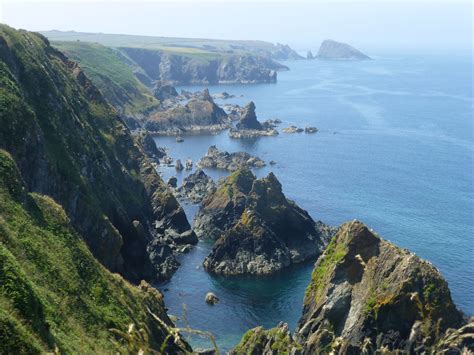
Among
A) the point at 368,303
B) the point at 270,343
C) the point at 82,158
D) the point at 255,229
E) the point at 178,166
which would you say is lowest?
the point at 178,166

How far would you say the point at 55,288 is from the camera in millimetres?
62750

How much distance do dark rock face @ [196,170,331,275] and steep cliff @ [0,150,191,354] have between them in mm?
37518

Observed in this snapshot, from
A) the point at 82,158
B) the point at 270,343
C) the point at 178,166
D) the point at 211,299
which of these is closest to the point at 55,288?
the point at 270,343

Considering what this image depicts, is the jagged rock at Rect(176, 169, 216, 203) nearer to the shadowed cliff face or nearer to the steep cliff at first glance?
the shadowed cliff face

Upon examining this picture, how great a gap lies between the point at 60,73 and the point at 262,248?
57.1 m

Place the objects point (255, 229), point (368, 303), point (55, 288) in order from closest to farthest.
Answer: point (55, 288) < point (368, 303) < point (255, 229)

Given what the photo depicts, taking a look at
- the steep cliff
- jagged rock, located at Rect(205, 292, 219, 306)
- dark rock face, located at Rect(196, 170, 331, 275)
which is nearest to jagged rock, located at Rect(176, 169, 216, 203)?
dark rock face, located at Rect(196, 170, 331, 275)

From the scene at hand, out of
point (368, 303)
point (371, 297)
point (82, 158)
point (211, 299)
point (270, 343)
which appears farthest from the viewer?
point (82, 158)

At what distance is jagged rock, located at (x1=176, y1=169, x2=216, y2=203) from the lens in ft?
525

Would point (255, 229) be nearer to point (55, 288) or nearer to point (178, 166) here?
point (55, 288)

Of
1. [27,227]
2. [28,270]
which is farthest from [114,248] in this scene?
[28,270]

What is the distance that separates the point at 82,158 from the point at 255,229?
116ft

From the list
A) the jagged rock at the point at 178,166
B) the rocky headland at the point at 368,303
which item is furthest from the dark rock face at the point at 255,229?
the jagged rock at the point at 178,166

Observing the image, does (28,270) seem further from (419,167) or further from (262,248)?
(419,167)
